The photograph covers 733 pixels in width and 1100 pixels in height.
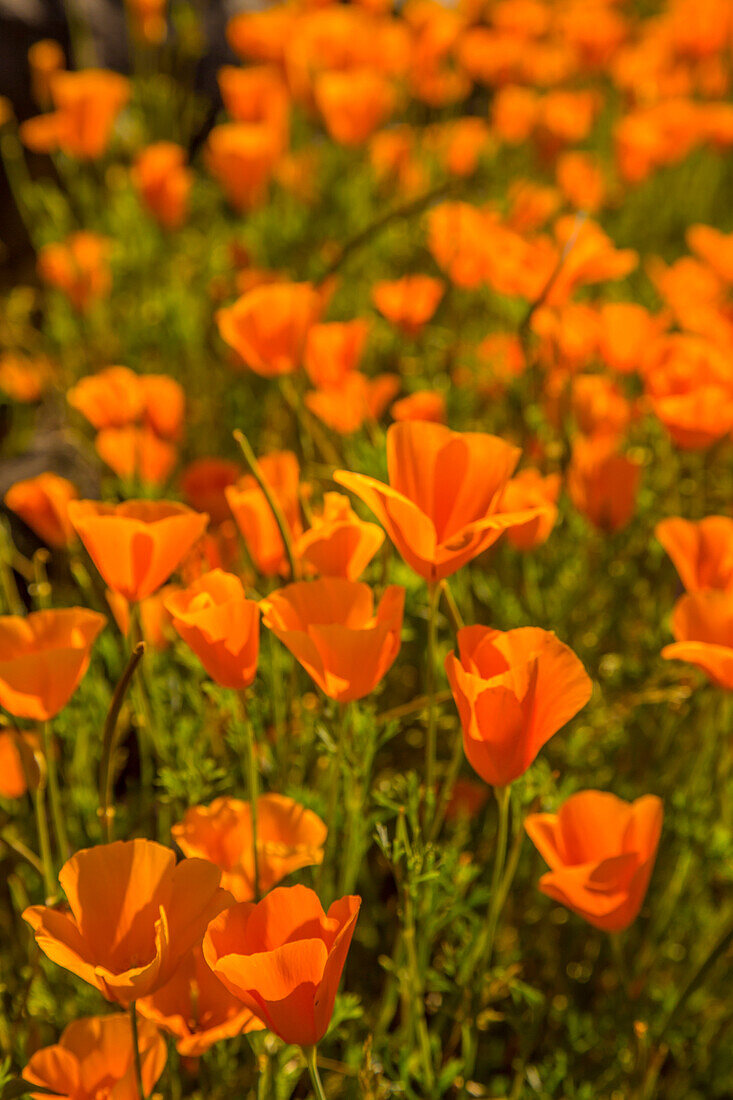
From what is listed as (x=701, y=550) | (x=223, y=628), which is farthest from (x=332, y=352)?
(x=223, y=628)

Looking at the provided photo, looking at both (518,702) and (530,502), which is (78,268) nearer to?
(530,502)

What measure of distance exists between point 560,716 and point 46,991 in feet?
1.78

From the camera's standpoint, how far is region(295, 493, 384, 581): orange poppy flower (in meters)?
0.75

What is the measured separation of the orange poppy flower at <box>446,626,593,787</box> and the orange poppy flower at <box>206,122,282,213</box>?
1450mm

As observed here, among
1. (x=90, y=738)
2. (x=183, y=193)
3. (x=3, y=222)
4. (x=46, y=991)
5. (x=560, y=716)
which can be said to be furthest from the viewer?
(x=3, y=222)

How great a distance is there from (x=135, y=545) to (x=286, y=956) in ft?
1.03

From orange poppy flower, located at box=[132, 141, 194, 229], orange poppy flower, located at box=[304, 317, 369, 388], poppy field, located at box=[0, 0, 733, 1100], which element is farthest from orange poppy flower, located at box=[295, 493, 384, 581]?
orange poppy flower, located at box=[132, 141, 194, 229]

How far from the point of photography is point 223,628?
68 cm

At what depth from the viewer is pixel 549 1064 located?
893mm

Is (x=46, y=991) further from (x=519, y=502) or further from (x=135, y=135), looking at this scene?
(x=135, y=135)

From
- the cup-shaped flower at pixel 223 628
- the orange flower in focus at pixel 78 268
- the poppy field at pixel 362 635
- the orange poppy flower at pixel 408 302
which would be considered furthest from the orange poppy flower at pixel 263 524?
the orange flower in focus at pixel 78 268

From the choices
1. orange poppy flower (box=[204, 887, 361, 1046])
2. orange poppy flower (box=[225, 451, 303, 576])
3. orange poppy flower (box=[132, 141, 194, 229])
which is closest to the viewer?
orange poppy flower (box=[204, 887, 361, 1046])

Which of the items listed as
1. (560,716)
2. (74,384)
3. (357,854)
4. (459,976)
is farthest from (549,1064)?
(74,384)

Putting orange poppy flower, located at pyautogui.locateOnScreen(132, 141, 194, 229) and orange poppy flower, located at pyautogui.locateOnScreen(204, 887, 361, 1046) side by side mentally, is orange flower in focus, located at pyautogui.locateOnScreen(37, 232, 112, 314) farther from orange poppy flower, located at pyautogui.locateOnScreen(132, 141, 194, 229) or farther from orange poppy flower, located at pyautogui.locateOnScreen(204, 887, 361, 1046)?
orange poppy flower, located at pyautogui.locateOnScreen(204, 887, 361, 1046)
